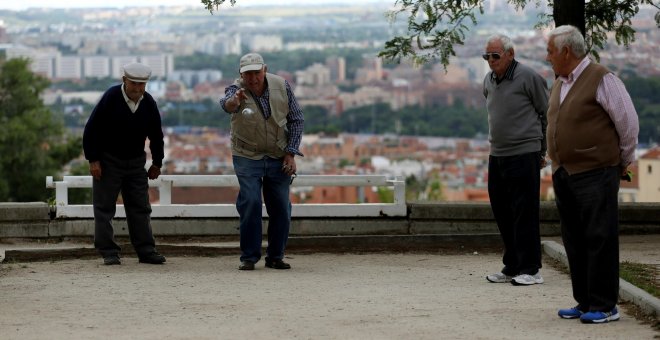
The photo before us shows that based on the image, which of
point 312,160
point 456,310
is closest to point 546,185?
point 312,160

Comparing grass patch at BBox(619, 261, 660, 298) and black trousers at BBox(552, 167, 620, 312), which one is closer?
black trousers at BBox(552, 167, 620, 312)

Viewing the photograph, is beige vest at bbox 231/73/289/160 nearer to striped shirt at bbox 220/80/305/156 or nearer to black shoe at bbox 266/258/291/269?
striped shirt at bbox 220/80/305/156

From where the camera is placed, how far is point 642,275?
1026 cm

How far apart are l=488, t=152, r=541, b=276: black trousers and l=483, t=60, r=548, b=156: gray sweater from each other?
8 centimetres

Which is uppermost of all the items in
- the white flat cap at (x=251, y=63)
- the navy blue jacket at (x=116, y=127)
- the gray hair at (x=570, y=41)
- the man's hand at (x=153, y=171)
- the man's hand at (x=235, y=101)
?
the gray hair at (x=570, y=41)

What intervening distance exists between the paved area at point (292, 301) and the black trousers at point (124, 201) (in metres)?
0.23

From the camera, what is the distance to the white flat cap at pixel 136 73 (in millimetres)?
11242

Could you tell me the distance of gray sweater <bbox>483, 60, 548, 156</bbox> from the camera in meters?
10.0

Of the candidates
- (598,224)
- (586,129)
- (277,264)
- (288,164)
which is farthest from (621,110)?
(277,264)

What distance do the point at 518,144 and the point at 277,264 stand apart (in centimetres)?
229

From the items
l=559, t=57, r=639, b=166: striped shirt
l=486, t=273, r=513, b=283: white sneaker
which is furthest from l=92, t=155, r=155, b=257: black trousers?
l=559, t=57, r=639, b=166: striped shirt

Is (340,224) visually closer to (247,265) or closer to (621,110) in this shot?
(247,265)

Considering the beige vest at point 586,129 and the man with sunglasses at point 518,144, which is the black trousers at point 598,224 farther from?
the man with sunglasses at point 518,144

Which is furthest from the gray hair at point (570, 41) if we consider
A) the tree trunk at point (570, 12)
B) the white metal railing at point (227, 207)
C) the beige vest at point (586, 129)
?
the white metal railing at point (227, 207)
